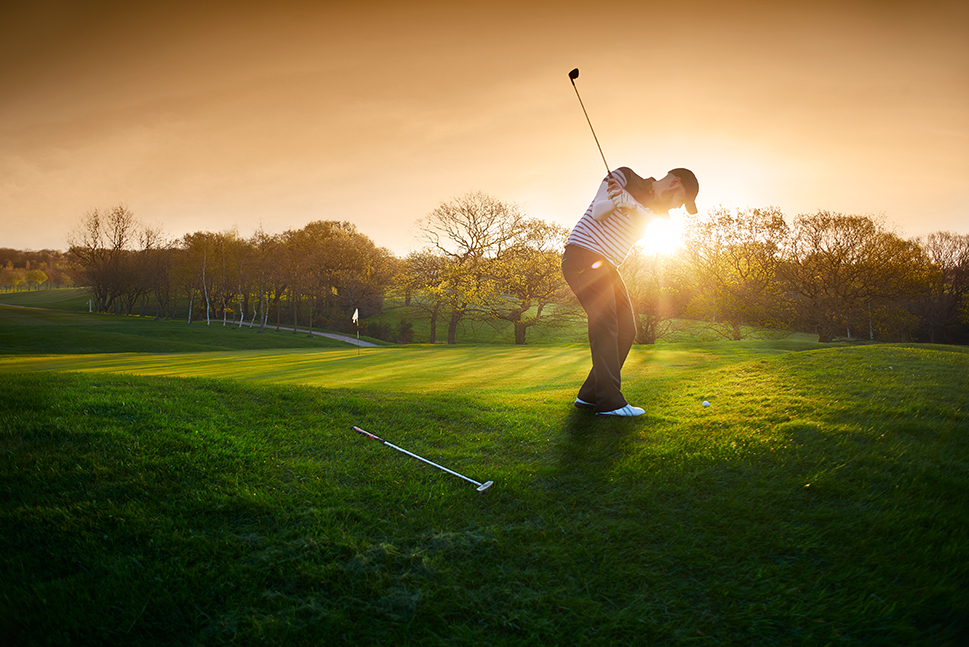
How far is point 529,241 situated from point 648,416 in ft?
118

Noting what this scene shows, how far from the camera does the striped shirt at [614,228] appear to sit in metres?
5.37

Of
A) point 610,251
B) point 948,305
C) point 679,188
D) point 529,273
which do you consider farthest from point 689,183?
point 948,305

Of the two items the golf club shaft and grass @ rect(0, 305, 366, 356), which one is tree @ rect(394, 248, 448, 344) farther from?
the golf club shaft

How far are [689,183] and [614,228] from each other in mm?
1051

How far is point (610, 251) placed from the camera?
213 inches

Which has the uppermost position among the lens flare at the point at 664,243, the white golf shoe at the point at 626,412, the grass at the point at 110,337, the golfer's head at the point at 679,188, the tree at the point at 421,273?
the lens flare at the point at 664,243

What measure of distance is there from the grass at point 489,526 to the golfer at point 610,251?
0.58 metres

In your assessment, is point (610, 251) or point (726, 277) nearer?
point (610, 251)

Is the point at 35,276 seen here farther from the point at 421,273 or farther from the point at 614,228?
the point at 614,228

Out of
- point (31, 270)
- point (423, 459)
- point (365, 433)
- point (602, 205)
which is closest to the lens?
point (423, 459)

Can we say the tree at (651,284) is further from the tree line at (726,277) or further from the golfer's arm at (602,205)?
the golfer's arm at (602,205)

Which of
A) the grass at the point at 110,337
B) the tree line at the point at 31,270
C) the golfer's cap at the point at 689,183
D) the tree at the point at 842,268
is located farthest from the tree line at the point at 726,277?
the tree line at the point at 31,270

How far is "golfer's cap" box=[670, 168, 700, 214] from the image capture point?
17.7 ft

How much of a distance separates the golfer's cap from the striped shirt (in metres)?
0.37
